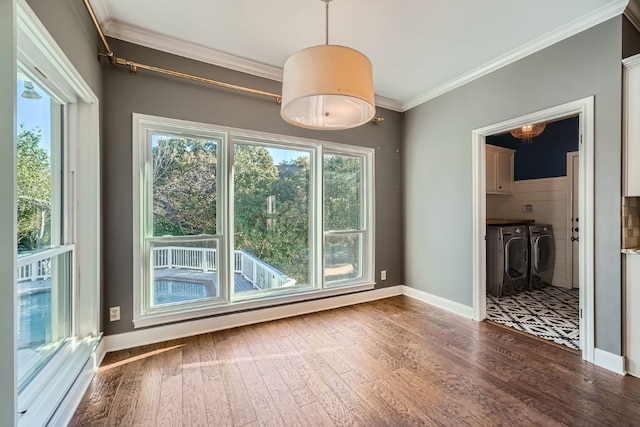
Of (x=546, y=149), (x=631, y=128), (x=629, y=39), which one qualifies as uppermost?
(x=629, y=39)

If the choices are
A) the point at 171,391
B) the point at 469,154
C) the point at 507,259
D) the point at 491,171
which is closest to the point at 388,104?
the point at 469,154

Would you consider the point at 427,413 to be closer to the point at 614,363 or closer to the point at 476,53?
the point at 614,363

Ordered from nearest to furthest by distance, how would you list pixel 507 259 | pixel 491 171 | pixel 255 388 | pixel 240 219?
pixel 255 388
pixel 240 219
pixel 507 259
pixel 491 171

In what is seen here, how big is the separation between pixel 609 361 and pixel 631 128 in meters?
1.71

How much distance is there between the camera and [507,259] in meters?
3.78

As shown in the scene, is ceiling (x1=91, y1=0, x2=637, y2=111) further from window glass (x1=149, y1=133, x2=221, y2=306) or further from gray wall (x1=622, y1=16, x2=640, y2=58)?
window glass (x1=149, y1=133, x2=221, y2=306)

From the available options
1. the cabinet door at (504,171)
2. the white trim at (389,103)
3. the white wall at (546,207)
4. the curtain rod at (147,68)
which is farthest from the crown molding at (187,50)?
the white wall at (546,207)

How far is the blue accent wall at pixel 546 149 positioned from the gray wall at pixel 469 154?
1861mm

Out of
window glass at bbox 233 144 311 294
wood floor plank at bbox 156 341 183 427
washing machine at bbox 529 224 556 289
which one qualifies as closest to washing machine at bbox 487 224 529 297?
washing machine at bbox 529 224 556 289

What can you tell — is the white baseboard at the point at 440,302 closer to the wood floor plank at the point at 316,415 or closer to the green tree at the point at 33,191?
the wood floor plank at the point at 316,415

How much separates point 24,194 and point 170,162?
1.19 m

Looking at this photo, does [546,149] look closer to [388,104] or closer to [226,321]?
[388,104]

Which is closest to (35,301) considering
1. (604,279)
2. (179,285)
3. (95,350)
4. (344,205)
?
(95,350)

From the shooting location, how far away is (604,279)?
2.12 metres
